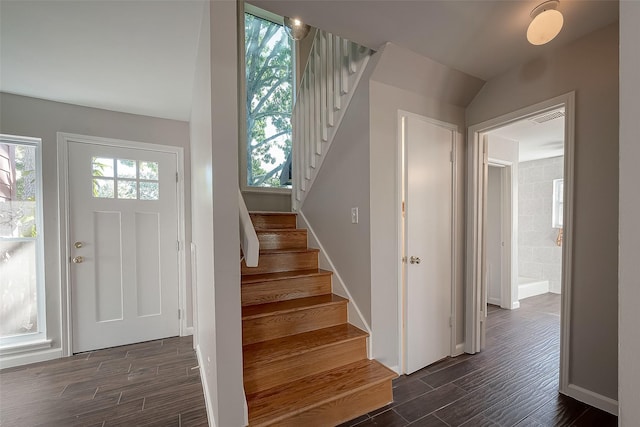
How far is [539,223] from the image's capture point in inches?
198

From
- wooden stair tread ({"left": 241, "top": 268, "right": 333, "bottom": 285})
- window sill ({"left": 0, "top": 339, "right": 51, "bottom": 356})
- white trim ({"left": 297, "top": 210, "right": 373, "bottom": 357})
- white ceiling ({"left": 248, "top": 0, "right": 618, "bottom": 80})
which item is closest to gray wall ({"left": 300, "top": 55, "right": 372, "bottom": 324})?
white trim ({"left": 297, "top": 210, "right": 373, "bottom": 357})

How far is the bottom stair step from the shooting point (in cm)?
151

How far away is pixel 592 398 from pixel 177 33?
3.67 metres

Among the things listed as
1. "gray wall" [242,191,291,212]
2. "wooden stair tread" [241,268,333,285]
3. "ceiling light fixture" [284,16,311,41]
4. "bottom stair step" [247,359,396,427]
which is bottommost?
"bottom stair step" [247,359,396,427]

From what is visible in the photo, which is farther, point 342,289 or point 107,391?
point 342,289

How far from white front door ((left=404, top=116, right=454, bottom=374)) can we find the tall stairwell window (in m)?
2.02

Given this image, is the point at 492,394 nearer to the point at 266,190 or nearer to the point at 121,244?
the point at 266,190

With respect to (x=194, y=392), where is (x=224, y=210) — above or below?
above

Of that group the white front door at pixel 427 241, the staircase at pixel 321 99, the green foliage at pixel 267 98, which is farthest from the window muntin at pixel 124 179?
the white front door at pixel 427 241

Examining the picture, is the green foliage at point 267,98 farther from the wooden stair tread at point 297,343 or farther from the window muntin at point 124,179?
the wooden stair tread at point 297,343

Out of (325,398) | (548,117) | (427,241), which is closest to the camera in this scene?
(325,398)

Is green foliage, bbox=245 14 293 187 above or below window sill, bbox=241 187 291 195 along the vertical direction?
above

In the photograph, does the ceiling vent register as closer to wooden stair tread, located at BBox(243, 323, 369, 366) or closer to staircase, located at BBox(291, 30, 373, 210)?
staircase, located at BBox(291, 30, 373, 210)
